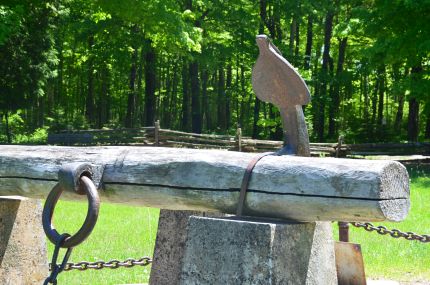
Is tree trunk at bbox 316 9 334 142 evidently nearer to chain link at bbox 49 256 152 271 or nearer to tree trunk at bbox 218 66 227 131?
tree trunk at bbox 218 66 227 131

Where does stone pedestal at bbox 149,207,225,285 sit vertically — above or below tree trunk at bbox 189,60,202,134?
below

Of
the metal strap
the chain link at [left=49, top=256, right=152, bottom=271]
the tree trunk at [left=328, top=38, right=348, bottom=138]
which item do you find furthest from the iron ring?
the tree trunk at [left=328, top=38, right=348, bottom=138]

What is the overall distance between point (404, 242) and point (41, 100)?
3326cm

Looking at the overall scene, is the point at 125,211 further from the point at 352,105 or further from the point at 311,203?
the point at 352,105

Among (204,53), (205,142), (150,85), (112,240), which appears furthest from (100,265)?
(150,85)

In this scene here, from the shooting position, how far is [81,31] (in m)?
29.0

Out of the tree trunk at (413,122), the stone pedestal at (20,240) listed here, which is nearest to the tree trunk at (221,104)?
the tree trunk at (413,122)

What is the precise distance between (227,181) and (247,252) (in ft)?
1.45

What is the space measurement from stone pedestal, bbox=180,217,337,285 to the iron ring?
541mm

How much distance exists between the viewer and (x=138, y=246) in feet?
27.3

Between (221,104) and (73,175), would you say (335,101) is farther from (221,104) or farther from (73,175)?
(73,175)

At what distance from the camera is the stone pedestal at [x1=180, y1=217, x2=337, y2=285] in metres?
3.15

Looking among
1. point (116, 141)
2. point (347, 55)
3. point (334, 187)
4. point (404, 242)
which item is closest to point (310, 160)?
point (334, 187)

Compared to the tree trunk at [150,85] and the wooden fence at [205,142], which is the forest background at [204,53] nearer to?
the tree trunk at [150,85]
